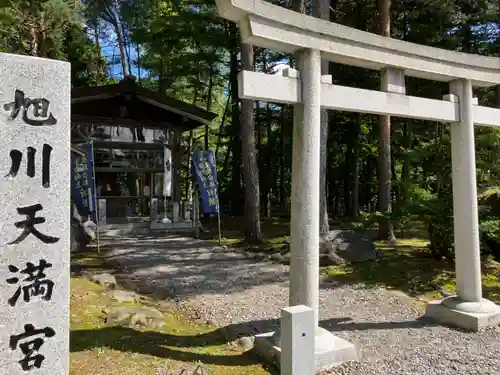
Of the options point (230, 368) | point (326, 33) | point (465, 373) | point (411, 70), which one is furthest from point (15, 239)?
point (411, 70)

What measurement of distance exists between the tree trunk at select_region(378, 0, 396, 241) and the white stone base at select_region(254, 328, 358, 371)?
290 inches

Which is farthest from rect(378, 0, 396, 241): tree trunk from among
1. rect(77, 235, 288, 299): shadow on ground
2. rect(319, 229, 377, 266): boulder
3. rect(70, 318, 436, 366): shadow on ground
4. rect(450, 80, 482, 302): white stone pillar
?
rect(70, 318, 436, 366): shadow on ground

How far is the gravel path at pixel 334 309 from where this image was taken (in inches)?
168

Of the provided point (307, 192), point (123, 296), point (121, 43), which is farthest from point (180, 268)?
point (121, 43)

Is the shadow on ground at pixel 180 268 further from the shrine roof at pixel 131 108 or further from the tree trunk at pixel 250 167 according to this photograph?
the shrine roof at pixel 131 108

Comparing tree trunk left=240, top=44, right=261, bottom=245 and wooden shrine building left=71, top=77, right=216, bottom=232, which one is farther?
wooden shrine building left=71, top=77, right=216, bottom=232

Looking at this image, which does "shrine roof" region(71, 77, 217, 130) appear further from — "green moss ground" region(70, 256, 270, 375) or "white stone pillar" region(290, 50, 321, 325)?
"white stone pillar" region(290, 50, 321, 325)

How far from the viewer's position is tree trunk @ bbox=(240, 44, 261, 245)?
36.1ft

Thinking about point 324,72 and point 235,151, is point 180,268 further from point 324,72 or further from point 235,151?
point 235,151

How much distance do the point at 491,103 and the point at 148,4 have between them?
17.3 metres

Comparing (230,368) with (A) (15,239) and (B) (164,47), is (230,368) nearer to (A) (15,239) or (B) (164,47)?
(A) (15,239)

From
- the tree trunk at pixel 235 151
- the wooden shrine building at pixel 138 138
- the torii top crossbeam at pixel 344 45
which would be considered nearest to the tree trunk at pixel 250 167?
the wooden shrine building at pixel 138 138

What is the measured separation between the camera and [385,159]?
11.5 m

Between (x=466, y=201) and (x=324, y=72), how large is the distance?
4670mm
